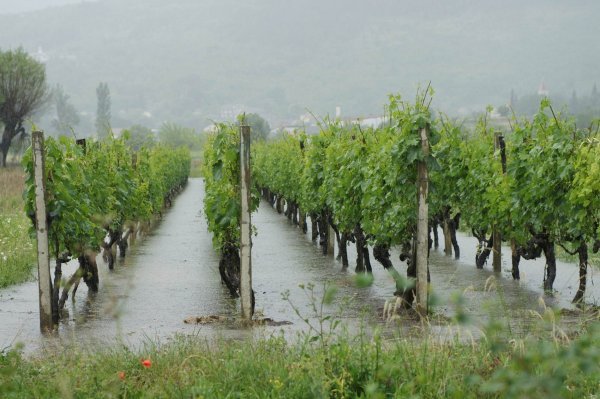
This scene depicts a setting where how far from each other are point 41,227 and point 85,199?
1938mm

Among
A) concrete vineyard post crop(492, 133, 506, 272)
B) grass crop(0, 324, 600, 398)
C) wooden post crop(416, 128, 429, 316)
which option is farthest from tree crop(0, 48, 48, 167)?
grass crop(0, 324, 600, 398)

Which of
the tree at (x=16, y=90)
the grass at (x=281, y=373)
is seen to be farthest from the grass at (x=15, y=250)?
the tree at (x=16, y=90)

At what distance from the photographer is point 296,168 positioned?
22.2 m

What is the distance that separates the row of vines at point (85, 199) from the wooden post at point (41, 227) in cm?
18

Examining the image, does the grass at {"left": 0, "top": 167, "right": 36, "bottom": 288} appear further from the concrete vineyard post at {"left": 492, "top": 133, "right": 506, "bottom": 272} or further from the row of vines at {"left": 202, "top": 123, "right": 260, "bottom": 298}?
the concrete vineyard post at {"left": 492, "top": 133, "right": 506, "bottom": 272}

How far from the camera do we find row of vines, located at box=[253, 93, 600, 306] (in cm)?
1082

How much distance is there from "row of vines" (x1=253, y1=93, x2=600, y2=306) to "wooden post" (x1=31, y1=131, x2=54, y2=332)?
4007 mm

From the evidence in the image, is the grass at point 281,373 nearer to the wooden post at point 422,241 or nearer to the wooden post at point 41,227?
the wooden post at point 41,227

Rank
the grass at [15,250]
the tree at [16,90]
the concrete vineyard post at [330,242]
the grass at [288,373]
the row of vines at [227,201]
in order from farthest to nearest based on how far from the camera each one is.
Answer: the tree at [16,90], the concrete vineyard post at [330,242], the grass at [15,250], the row of vines at [227,201], the grass at [288,373]

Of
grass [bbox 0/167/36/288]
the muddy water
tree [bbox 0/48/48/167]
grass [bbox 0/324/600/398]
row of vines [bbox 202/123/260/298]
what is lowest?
the muddy water

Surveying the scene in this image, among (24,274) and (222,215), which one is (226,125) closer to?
(222,215)

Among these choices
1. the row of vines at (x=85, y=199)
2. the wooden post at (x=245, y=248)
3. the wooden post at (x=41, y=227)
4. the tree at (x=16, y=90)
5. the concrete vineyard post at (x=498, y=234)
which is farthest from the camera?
the tree at (x=16, y=90)

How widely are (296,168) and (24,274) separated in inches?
→ 351

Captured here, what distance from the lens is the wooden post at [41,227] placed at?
32.4 ft
